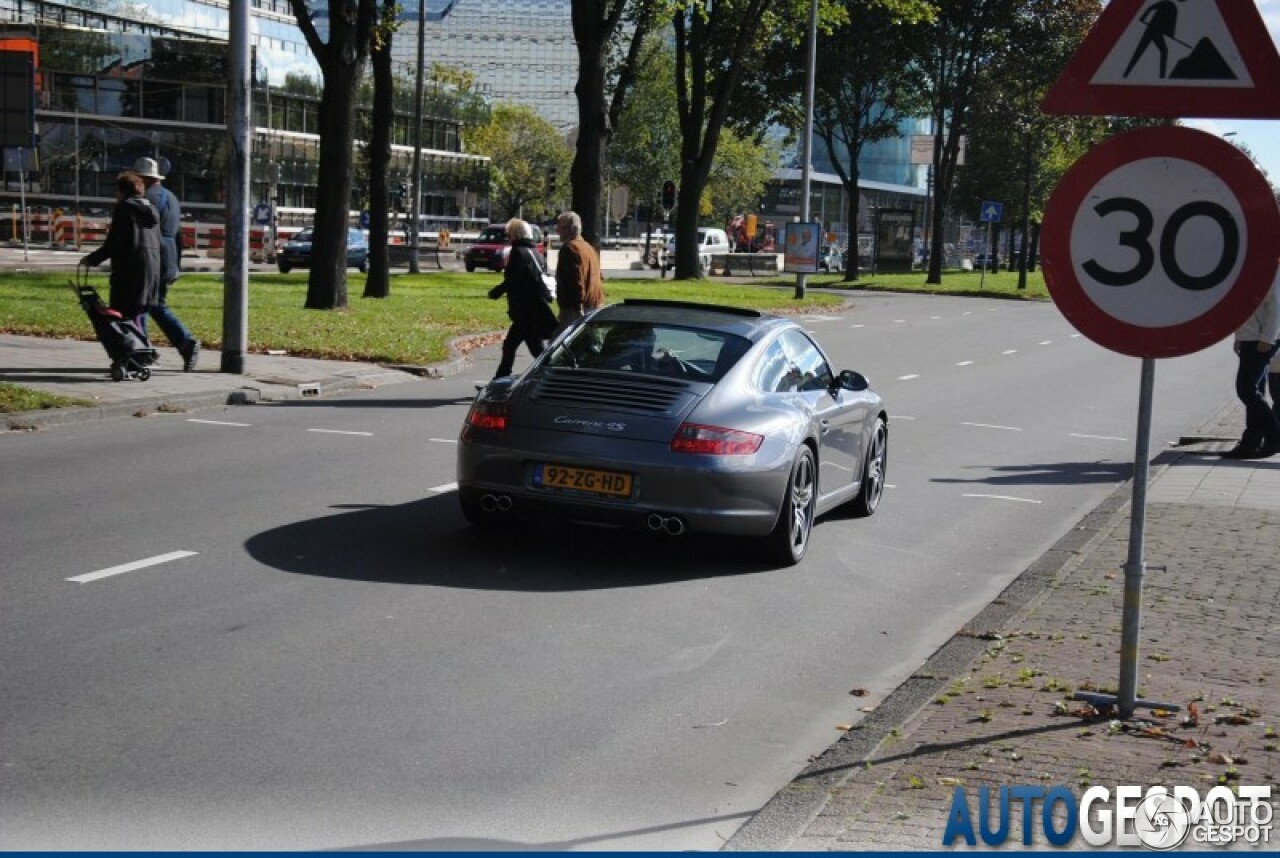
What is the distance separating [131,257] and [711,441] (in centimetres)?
940

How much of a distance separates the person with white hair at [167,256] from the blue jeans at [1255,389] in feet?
34.0

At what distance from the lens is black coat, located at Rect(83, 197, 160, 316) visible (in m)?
16.9

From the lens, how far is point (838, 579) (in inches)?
377

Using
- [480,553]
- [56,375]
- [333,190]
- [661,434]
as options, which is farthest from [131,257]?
[333,190]

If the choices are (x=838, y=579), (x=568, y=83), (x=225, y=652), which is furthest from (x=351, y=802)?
(x=568, y=83)

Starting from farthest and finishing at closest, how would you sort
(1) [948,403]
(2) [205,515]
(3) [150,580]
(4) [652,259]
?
(4) [652,259] < (1) [948,403] < (2) [205,515] < (3) [150,580]

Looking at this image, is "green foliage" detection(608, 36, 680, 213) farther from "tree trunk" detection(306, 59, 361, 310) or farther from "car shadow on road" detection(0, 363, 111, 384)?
"car shadow on road" detection(0, 363, 111, 384)

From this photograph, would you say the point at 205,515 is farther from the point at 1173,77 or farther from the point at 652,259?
the point at 652,259

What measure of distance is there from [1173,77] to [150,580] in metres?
5.28

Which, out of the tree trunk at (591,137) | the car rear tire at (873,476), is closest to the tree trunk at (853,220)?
the tree trunk at (591,137)

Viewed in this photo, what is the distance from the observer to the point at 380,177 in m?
35.1

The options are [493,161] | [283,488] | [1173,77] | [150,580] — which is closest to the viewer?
[1173,77]

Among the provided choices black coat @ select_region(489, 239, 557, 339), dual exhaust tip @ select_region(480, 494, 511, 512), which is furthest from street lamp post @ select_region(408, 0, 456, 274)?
dual exhaust tip @ select_region(480, 494, 511, 512)

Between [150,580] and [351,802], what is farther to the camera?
[150,580]
